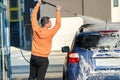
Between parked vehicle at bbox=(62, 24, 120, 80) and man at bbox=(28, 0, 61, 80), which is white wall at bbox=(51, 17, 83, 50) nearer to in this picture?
parked vehicle at bbox=(62, 24, 120, 80)

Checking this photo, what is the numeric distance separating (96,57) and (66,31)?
76.5 ft

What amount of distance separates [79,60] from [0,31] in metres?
1.98

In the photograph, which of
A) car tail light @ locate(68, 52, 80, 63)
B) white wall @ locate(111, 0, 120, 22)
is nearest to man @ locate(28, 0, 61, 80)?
car tail light @ locate(68, 52, 80, 63)

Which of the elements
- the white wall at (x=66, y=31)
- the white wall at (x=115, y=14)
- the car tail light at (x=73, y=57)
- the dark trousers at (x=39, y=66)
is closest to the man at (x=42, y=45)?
the dark trousers at (x=39, y=66)

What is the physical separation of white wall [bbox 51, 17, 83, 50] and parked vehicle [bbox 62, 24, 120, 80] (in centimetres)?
2271

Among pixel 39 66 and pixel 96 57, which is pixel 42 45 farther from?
pixel 96 57

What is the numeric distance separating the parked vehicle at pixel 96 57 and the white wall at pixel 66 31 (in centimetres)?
2271

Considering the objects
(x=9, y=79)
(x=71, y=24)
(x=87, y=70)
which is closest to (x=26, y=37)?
(x=71, y=24)

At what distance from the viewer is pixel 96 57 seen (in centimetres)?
859

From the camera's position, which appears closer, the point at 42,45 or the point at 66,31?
the point at 42,45

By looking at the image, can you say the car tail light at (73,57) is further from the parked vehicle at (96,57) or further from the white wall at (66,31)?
the white wall at (66,31)

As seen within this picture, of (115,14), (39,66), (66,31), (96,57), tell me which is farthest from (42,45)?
(115,14)

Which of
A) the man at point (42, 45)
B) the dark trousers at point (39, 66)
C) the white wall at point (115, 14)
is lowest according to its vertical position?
the dark trousers at point (39, 66)

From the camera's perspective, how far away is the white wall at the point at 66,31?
104 feet
